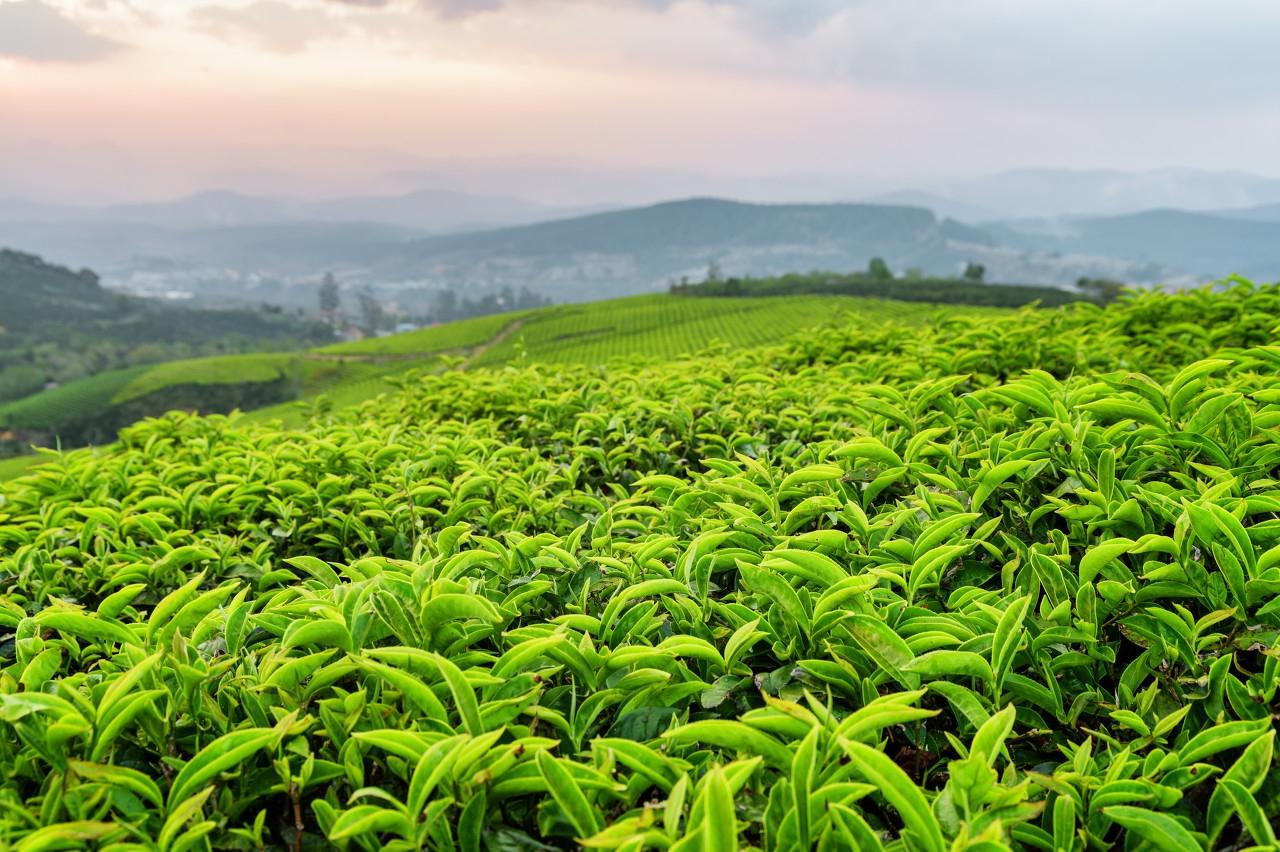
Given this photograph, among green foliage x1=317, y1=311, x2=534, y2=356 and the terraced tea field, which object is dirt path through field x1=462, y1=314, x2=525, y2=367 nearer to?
the terraced tea field

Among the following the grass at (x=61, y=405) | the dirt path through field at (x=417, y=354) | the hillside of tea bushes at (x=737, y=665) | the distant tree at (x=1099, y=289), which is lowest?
the grass at (x=61, y=405)

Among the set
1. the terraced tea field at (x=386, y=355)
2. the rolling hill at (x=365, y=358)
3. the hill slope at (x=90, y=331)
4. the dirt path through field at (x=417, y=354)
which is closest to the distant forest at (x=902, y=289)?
the rolling hill at (x=365, y=358)

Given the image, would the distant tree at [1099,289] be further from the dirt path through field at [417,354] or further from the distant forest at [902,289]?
the dirt path through field at [417,354]

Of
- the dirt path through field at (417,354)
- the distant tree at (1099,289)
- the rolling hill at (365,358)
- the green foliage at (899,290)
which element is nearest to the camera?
the rolling hill at (365,358)

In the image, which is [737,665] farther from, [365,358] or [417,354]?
[365,358]

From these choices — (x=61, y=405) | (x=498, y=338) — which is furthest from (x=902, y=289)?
(x=61, y=405)

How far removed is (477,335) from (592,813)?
8471 centimetres

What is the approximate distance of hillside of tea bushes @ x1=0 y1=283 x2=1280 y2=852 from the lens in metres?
1.33

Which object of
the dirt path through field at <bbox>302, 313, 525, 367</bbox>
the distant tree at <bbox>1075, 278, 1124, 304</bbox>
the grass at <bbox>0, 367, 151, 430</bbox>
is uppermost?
the distant tree at <bbox>1075, 278, 1124, 304</bbox>

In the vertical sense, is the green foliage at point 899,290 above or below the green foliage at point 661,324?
above

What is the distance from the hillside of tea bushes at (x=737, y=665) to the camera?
133cm

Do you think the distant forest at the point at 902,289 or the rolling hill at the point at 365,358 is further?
the distant forest at the point at 902,289

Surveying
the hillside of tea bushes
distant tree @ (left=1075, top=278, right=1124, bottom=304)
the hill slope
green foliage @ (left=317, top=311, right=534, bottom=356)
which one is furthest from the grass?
distant tree @ (left=1075, top=278, right=1124, bottom=304)

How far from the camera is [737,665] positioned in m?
1.71
